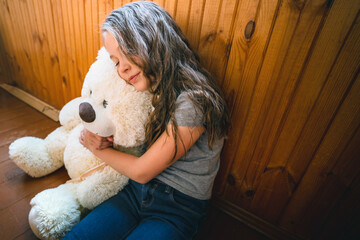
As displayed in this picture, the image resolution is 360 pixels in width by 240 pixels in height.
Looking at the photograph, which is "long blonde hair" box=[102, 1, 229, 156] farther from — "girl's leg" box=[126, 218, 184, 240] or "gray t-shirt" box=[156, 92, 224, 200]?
"girl's leg" box=[126, 218, 184, 240]

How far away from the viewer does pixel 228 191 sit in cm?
99

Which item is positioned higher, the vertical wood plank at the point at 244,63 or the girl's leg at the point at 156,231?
the vertical wood plank at the point at 244,63

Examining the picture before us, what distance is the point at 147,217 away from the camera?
713 mm

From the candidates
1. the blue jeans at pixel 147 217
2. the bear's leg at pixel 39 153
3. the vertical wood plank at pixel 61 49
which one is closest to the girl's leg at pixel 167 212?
the blue jeans at pixel 147 217

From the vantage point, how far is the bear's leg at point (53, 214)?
2.23 ft

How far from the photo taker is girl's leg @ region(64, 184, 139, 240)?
2.13ft

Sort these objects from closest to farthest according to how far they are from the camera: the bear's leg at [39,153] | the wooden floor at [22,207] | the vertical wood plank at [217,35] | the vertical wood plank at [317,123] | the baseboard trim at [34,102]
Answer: the vertical wood plank at [317,123], the vertical wood plank at [217,35], the wooden floor at [22,207], the bear's leg at [39,153], the baseboard trim at [34,102]

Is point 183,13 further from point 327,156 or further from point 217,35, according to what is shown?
point 327,156

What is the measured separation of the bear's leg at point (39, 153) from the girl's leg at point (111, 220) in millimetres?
515

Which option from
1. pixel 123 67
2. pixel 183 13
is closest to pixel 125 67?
pixel 123 67

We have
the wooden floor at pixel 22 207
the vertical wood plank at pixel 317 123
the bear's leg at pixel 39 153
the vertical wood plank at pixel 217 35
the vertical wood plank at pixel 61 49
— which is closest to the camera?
the vertical wood plank at pixel 317 123

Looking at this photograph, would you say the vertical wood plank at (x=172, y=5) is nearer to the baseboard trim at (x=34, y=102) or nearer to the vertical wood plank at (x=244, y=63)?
the vertical wood plank at (x=244, y=63)

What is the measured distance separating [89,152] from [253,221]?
34.4 inches

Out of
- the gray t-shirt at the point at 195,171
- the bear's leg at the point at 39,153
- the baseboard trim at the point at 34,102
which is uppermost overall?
the gray t-shirt at the point at 195,171
